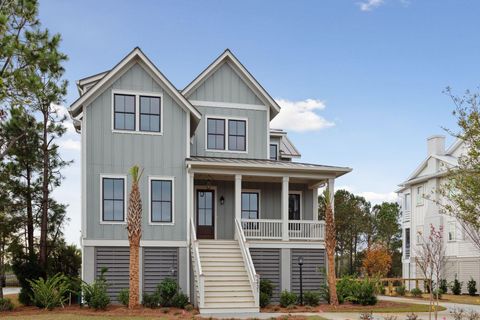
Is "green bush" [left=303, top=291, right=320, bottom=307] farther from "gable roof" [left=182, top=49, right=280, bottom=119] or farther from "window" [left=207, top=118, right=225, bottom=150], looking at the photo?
"gable roof" [left=182, top=49, right=280, bottom=119]

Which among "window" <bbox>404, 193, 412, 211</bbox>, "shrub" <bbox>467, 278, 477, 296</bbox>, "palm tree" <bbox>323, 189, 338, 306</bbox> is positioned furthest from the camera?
"window" <bbox>404, 193, 412, 211</bbox>

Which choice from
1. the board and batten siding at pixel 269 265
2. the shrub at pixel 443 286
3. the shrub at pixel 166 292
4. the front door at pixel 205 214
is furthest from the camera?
the shrub at pixel 443 286

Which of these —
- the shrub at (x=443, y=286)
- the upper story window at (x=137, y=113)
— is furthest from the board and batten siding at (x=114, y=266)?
the shrub at (x=443, y=286)

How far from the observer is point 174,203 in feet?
73.2

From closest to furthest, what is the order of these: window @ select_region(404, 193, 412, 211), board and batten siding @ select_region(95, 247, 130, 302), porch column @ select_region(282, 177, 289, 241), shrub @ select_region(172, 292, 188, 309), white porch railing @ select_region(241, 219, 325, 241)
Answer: shrub @ select_region(172, 292, 188, 309) → board and batten siding @ select_region(95, 247, 130, 302) → porch column @ select_region(282, 177, 289, 241) → white porch railing @ select_region(241, 219, 325, 241) → window @ select_region(404, 193, 412, 211)

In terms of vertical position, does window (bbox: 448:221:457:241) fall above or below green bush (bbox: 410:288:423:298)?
above

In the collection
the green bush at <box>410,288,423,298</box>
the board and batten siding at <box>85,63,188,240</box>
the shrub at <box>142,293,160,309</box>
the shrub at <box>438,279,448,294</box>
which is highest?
the board and batten siding at <box>85,63,188,240</box>

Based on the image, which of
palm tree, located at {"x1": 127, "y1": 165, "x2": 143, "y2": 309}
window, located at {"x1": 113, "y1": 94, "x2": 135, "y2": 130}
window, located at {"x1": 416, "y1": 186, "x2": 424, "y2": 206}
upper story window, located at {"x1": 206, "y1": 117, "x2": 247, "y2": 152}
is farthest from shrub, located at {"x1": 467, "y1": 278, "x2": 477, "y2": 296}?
window, located at {"x1": 113, "y1": 94, "x2": 135, "y2": 130}

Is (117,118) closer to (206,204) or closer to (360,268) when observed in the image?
(206,204)

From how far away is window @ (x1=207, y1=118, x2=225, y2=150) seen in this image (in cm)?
2541

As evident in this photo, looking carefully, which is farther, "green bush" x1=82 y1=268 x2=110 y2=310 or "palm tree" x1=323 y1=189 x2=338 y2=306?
"palm tree" x1=323 y1=189 x2=338 y2=306

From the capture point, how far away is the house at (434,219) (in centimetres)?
3638

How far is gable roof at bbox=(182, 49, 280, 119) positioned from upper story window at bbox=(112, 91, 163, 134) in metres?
3.01

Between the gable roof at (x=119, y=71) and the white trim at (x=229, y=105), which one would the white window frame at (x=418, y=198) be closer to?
the white trim at (x=229, y=105)
